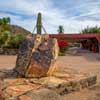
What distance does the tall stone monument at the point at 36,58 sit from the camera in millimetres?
9188

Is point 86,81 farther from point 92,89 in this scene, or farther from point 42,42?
point 42,42

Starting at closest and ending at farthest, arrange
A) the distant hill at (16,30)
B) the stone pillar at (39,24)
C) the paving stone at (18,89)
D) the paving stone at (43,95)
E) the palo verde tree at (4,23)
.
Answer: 1. the paving stone at (43,95)
2. the paving stone at (18,89)
3. the stone pillar at (39,24)
4. the palo verde tree at (4,23)
5. the distant hill at (16,30)

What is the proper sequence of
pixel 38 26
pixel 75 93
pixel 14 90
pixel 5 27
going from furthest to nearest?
1. pixel 5 27
2. pixel 38 26
3. pixel 75 93
4. pixel 14 90

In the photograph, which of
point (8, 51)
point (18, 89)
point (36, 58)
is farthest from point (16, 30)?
point (18, 89)

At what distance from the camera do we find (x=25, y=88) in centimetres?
773

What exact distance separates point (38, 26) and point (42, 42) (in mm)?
773

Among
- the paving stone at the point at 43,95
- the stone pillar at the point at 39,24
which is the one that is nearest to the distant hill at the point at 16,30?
the stone pillar at the point at 39,24

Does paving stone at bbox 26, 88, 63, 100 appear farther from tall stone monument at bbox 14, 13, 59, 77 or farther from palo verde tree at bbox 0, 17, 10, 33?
palo verde tree at bbox 0, 17, 10, 33

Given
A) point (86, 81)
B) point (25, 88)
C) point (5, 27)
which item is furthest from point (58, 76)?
point (5, 27)

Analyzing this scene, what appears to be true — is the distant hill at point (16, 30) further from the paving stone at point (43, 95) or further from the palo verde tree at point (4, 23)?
the paving stone at point (43, 95)

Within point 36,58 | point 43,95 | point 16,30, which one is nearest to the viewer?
point 43,95

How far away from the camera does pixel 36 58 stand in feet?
30.4

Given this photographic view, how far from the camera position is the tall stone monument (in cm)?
919

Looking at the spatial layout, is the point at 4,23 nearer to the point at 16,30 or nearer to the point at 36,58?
the point at 16,30
